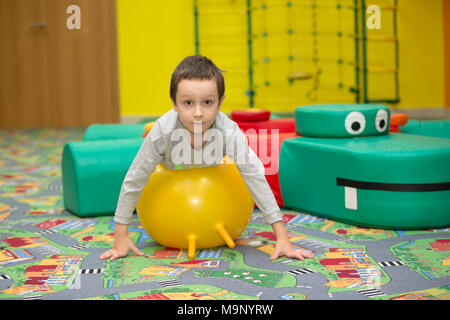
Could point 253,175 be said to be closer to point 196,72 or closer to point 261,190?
point 261,190

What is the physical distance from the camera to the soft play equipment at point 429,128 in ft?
11.0

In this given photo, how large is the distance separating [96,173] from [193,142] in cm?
80

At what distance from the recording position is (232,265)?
1.97 m

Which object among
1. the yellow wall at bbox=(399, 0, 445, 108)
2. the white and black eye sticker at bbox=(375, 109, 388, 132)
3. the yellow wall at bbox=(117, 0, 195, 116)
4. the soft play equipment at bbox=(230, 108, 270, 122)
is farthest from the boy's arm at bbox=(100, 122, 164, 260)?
the yellow wall at bbox=(399, 0, 445, 108)

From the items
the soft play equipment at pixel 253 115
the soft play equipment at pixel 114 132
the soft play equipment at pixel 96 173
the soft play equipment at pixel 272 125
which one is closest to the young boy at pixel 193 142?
the soft play equipment at pixel 96 173

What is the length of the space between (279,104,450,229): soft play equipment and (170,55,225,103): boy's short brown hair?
28.5 inches

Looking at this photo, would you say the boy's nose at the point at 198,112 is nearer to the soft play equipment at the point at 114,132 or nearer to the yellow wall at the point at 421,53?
the soft play equipment at the point at 114,132

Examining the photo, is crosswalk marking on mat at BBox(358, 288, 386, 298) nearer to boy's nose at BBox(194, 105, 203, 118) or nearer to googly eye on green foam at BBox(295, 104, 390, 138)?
boy's nose at BBox(194, 105, 203, 118)

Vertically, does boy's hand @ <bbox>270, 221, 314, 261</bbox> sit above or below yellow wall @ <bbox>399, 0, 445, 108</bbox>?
below

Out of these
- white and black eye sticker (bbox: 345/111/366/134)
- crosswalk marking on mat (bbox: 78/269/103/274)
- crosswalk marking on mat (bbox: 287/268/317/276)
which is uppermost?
white and black eye sticker (bbox: 345/111/366/134)

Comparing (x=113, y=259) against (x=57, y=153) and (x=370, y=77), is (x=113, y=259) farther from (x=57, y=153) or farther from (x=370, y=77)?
(x=370, y=77)

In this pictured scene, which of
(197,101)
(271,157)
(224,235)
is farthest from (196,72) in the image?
(271,157)

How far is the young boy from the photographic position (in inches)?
77.7

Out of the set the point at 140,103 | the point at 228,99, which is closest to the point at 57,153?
the point at 140,103
